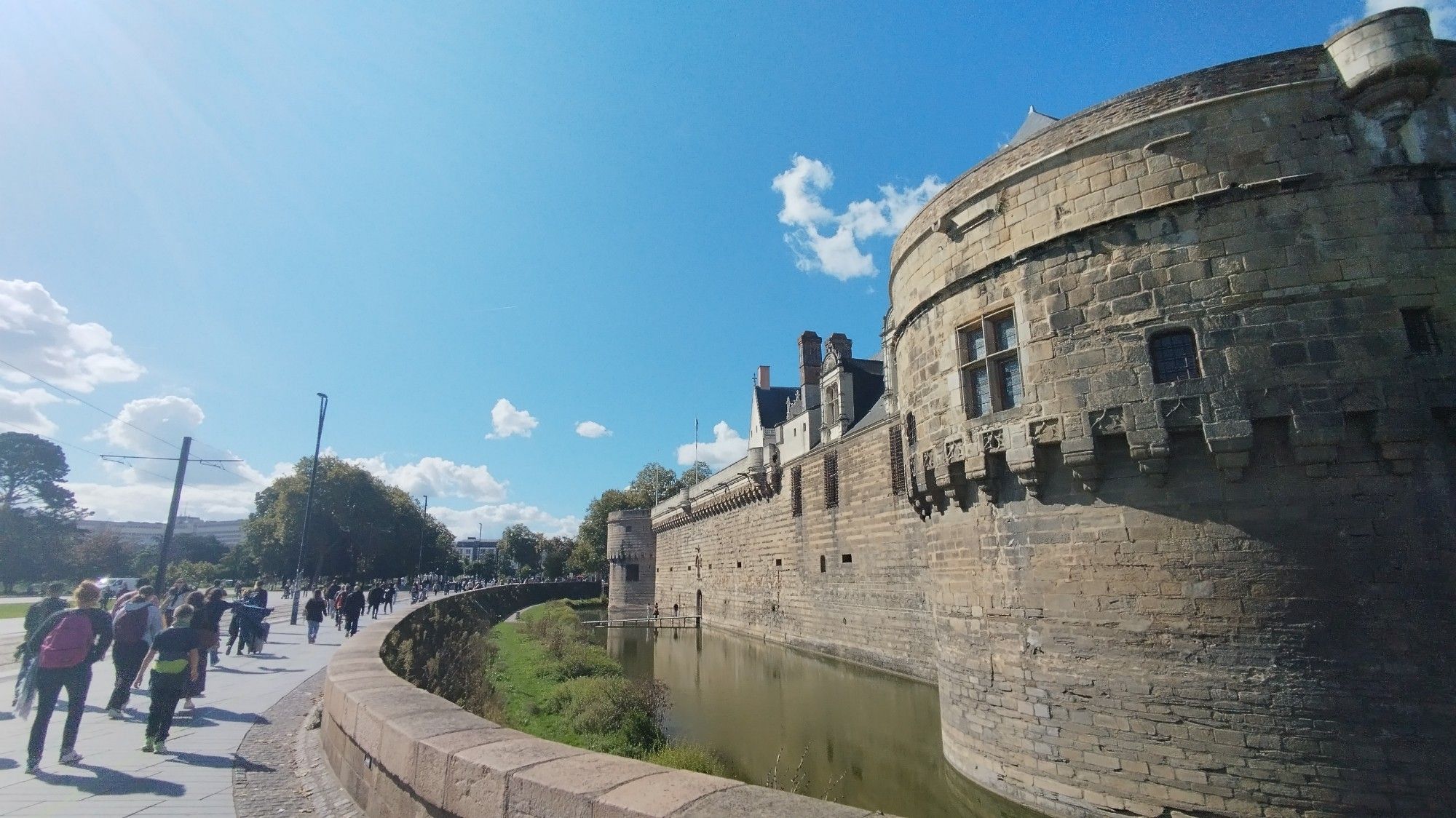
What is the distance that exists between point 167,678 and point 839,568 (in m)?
18.0

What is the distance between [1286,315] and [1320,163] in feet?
5.28


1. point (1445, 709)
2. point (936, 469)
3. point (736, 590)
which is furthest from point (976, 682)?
point (736, 590)

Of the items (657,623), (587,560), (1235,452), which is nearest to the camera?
(1235,452)

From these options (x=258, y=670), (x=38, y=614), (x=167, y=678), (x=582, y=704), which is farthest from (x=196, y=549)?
(x=167, y=678)

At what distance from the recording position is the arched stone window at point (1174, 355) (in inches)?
271

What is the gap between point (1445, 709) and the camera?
5703 mm

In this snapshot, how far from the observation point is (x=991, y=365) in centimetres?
838

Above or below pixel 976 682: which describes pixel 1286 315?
above

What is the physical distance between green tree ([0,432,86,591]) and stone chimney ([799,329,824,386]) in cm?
5320

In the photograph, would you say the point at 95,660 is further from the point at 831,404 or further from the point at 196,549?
the point at 196,549

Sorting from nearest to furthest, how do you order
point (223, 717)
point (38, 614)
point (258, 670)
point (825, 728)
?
point (223, 717), point (38, 614), point (258, 670), point (825, 728)

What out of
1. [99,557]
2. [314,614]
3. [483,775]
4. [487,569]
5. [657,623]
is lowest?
[657,623]

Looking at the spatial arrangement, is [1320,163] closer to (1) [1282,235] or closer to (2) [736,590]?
(1) [1282,235]

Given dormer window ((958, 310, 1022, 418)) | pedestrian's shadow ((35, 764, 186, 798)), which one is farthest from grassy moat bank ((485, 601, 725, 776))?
dormer window ((958, 310, 1022, 418))
